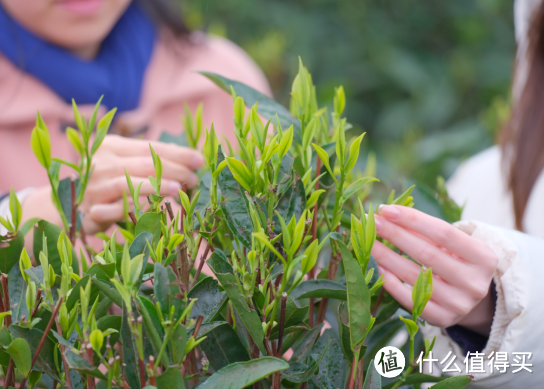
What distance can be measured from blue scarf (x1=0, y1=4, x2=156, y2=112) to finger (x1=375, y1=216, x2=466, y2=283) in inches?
36.5

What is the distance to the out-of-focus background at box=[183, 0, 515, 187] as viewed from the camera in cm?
215

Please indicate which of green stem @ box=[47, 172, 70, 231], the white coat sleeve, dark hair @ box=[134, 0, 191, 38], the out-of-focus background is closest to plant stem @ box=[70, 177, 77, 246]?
green stem @ box=[47, 172, 70, 231]

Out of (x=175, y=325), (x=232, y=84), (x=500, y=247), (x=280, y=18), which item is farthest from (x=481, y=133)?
(x=175, y=325)

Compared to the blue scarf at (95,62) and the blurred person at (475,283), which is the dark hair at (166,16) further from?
the blurred person at (475,283)

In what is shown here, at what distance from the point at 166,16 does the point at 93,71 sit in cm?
38

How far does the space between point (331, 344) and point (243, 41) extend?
6.87 feet

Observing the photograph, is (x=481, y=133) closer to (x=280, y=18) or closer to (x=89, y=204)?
(x=280, y=18)

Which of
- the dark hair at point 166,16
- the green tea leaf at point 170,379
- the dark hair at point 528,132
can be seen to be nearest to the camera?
the green tea leaf at point 170,379

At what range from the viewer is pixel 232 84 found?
0.49 metres

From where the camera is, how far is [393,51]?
7.22 ft

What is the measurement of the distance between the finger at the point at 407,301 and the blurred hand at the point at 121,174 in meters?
0.24

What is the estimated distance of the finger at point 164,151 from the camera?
21.6 inches

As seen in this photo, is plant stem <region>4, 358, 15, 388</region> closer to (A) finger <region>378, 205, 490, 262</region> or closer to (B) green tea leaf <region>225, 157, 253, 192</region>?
(B) green tea leaf <region>225, 157, 253, 192</region>

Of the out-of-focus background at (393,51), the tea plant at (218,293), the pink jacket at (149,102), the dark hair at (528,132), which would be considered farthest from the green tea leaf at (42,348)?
the out-of-focus background at (393,51)
